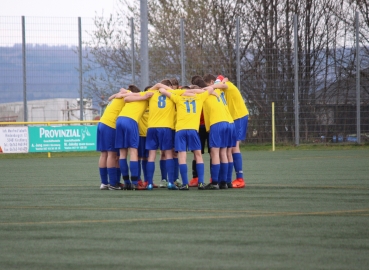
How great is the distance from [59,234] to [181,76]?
66.1 ft

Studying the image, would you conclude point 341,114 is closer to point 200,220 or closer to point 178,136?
point 178,136

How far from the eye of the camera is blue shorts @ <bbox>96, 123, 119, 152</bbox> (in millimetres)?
11773

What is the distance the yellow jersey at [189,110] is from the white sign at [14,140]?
13791 millimetres

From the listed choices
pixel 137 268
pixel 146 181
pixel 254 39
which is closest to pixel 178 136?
pixel 146 181

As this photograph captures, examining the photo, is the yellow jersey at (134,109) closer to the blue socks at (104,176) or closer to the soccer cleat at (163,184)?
the blue socks at (104,176)

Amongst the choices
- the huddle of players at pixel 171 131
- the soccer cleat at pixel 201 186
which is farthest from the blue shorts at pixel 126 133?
the soccer cleat at pixel 201 186

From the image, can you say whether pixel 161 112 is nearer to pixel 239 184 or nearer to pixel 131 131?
pixel 131 131

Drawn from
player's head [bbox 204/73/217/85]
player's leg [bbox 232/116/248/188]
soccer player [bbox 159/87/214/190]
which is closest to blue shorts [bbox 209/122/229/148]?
soccer player [bbox 159/87/214/190]

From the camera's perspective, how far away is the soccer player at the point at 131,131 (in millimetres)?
11414

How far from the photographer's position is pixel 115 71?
90.5 ft

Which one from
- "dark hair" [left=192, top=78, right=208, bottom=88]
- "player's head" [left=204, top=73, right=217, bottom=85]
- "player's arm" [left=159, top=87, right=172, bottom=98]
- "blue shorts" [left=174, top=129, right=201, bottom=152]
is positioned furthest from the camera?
"player's head" [left=204, top=73, right=217, bottom=85]

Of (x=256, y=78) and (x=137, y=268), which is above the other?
(x=256, y=78)

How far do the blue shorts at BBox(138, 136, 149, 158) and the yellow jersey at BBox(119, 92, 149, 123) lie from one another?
574 mm

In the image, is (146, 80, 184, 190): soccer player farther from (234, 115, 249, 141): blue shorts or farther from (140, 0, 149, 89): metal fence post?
(140, 0, 149, 89): metal fence post
